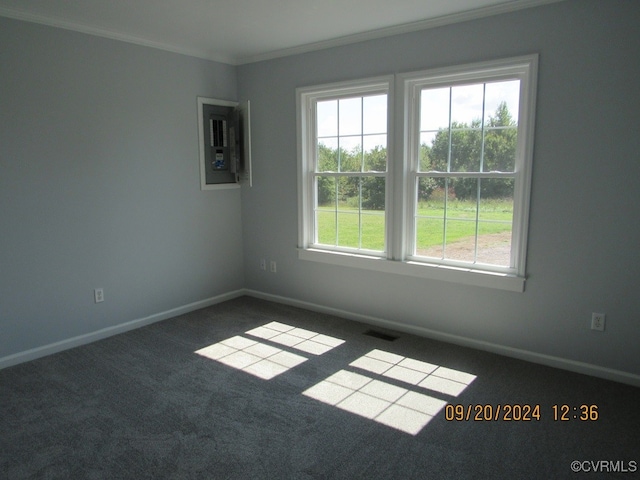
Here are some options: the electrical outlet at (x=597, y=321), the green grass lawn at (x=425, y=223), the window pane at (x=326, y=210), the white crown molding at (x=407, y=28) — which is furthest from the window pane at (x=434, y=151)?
the electrical outlet at (x=597, y=321)

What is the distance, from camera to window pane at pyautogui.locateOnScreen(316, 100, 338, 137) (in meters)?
4.13

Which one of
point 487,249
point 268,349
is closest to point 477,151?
point 487,249

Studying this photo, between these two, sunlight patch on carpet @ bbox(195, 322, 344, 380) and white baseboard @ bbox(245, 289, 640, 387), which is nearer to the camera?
white baseboard @ bbox(245, 289, 640, 387)

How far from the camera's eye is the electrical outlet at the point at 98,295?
3.71 meters

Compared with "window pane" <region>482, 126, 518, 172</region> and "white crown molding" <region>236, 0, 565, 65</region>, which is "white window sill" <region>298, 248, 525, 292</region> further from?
"white crown molding" <region>236, 0, 565, 65</region>

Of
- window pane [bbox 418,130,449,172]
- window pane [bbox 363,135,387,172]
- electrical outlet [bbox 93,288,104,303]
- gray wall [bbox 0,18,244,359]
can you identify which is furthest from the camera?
window pane [bbox 363,135,387,172]

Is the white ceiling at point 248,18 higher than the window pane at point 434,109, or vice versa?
the white ceiling at point 248,18

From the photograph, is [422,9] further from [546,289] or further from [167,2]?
[546,289]

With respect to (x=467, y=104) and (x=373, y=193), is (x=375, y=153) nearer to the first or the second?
(x=373, y=193)

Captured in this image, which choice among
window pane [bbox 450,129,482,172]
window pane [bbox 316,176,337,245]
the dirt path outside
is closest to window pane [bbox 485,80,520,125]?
window pane [bbox 450,129,482,172]

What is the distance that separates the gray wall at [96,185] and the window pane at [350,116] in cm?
133

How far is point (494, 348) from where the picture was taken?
340 cm

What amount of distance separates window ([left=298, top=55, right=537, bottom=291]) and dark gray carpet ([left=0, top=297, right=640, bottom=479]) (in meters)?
0.81

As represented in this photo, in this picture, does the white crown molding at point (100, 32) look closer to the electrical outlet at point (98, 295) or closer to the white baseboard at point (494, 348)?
the electrical outlet at point (98, 295)
